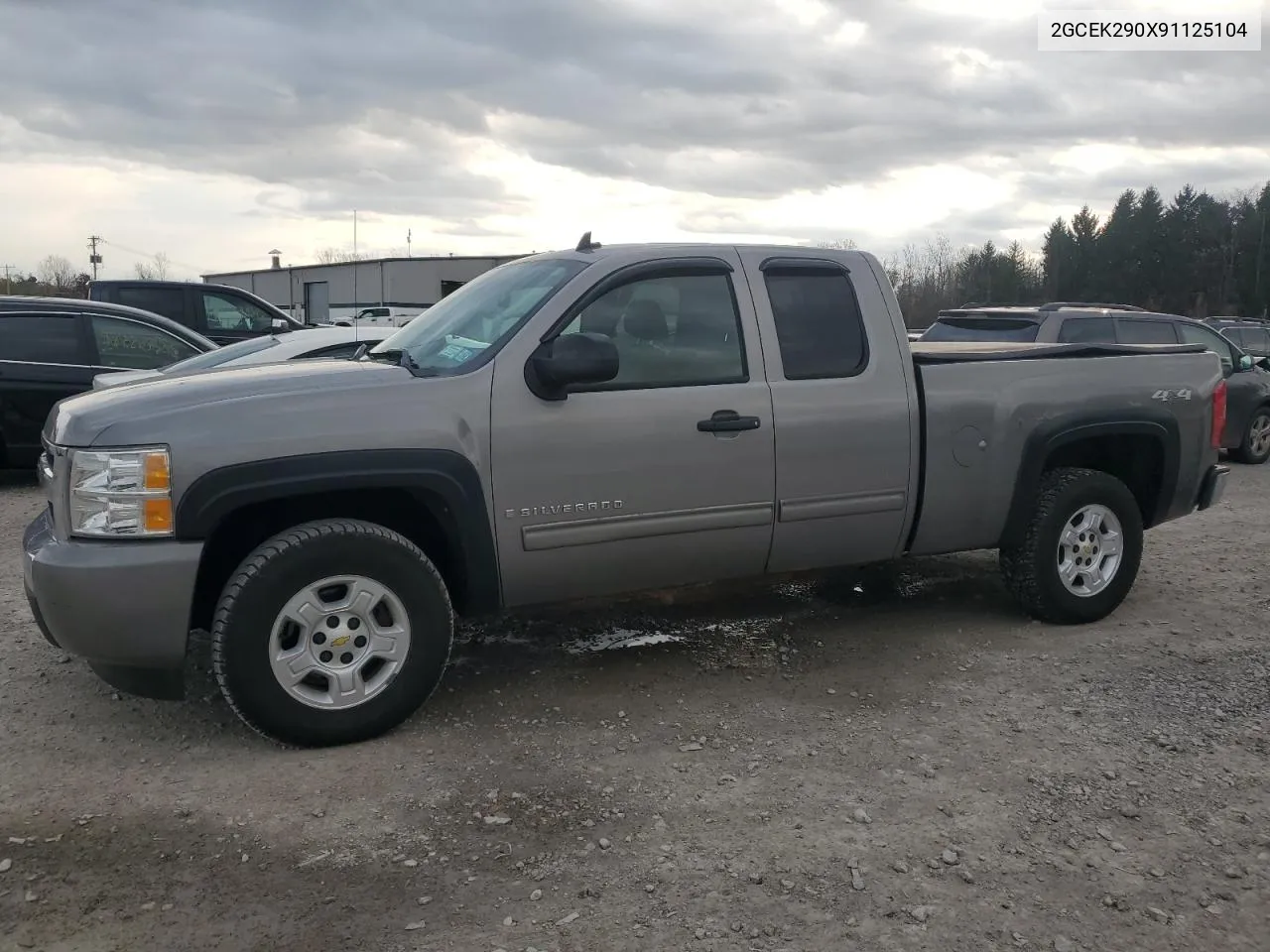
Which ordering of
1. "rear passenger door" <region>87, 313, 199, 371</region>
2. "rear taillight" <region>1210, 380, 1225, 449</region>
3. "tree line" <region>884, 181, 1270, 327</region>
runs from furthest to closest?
"tree line" <region>884, 181, 1270, 327</region>
"rear passenger door" <region>87, 313, 199, 371</region>
"rear taillight" <region>1210, 380, 1225, 449</region>

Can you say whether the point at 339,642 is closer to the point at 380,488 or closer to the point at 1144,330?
the point at 380,488

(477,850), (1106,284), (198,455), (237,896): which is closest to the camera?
(237,896)

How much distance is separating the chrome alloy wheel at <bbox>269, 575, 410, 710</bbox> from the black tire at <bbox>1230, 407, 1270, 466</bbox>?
11.3 m

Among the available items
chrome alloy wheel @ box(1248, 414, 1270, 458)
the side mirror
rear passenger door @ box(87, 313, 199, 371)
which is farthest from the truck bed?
chrome alloy wheel @ box(1248, 414, 1270, 458)

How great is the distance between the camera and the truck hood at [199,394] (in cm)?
362

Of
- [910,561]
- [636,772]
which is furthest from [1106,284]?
[636,772]

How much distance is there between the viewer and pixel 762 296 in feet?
15.3

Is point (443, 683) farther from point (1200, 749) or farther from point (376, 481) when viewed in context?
point (1200, 749)

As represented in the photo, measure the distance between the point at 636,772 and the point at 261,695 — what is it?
1.37m

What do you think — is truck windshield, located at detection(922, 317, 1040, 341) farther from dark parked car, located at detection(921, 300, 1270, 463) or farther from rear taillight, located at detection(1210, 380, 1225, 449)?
rear taillight, located at detection(1210, 380, 1225, 449)

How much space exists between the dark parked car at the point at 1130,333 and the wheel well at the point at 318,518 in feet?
21.0

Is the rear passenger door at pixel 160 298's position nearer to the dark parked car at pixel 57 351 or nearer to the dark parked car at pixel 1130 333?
the dark parked car at pixel 57 351

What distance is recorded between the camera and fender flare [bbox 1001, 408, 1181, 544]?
5.16m

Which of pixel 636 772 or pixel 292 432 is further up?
pixel 292 432
